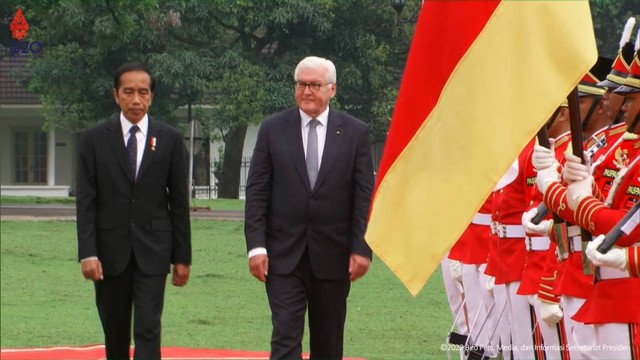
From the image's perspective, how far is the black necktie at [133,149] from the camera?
7879mm

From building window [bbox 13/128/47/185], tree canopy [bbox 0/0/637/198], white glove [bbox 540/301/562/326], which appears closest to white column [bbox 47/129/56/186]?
building window [bbox 13/128/47/185]

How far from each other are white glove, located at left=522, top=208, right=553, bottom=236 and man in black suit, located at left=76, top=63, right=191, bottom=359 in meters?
1.87

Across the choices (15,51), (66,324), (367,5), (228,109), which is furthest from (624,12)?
(66,324)

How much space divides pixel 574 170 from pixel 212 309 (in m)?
7.70

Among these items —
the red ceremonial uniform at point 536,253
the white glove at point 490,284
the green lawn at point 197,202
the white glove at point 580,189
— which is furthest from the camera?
the green lawn at point 197,202

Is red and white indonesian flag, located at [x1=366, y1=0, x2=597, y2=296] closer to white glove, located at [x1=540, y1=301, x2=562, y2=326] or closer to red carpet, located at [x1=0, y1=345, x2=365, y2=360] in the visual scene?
white glove, located at [x1=540, y1=301, x2=562, y2=326]

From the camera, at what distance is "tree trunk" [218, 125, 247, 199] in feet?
125

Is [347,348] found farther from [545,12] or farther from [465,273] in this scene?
[545,12]

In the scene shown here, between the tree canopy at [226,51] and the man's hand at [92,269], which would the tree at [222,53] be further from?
the man's hand at [92,269]

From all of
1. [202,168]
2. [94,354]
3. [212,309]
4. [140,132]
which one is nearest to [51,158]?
[202,168]

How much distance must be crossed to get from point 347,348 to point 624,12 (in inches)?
1062


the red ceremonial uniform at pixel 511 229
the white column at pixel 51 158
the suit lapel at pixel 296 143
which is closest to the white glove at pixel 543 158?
the suit lapel at pixel 296 143

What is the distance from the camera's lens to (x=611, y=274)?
22.2 ft

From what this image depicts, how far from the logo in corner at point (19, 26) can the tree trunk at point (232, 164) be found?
20.7 feet
